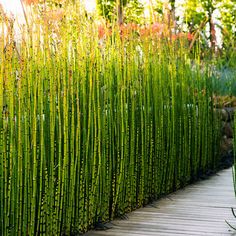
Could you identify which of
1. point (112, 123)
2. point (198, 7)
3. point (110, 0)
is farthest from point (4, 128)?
point (198, 7)

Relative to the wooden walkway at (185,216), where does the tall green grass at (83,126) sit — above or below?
above

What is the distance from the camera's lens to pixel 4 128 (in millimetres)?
2211

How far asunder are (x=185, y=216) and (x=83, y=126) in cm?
74

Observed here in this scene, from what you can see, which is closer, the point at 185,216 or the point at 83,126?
the point at 83,126

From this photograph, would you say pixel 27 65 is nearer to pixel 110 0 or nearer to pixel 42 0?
pixel 42 0

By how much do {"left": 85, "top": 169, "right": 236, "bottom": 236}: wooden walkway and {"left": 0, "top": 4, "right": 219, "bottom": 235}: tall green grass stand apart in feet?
0.28

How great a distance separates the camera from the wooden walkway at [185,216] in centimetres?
273

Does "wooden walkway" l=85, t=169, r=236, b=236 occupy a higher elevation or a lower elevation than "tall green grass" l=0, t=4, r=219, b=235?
lower

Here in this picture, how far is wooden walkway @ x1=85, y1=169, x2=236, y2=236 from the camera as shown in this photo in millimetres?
2732

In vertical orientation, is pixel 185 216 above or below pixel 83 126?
below

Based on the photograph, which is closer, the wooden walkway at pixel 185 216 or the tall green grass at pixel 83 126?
the tall green grass at pixel 83 126

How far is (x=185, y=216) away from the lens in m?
3.05

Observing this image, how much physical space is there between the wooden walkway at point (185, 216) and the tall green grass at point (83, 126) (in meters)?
0.09

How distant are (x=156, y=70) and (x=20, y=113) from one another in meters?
1.37
